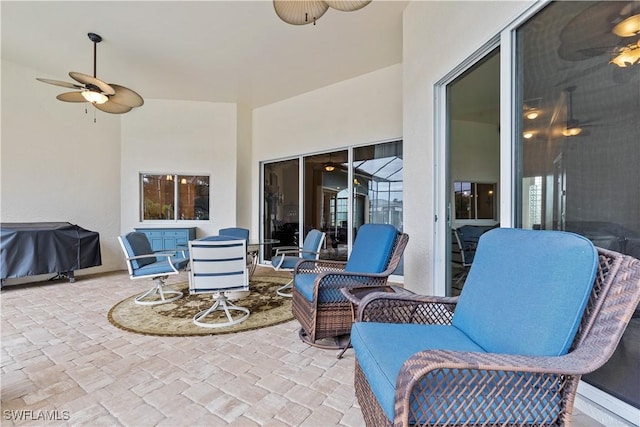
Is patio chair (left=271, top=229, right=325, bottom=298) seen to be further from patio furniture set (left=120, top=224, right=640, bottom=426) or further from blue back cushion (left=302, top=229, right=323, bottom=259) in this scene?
patio furniture set (left=120, top=224, right=640, bottom=426)

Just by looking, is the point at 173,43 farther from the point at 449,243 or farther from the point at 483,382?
the point at 483,382

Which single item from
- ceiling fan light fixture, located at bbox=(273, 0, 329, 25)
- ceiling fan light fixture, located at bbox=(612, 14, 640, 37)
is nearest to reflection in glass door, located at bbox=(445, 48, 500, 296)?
ceiling fan light fixture, located at bbox=(612, 14, 640, 37)

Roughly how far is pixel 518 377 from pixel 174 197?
6310mm

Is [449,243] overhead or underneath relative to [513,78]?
underneath

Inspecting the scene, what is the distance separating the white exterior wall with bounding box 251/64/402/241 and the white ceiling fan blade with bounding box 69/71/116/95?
309 centimetres

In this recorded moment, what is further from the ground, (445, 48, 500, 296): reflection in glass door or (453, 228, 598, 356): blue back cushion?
(445, 48, 500, 296): reflection in glass door

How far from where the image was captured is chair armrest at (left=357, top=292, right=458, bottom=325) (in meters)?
1.51

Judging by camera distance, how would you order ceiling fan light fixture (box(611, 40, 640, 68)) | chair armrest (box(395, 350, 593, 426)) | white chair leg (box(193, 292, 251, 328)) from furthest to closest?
white chair leg (box(193, 292, 251, 328)) → ceiling fan light fixture (box(611, 40, 640, 68)) → chair armrest (box(395, 350, 593, 426))

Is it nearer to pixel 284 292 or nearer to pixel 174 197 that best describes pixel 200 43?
pixel 174 197

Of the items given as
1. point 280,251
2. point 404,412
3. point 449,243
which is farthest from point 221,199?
point 404,412

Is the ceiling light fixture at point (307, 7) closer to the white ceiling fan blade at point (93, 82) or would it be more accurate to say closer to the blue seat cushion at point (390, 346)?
the blue seat cushion at point (390, 346)

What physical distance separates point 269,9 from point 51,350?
12.5 ft

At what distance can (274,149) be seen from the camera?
608 centimetres

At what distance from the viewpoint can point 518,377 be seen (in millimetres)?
937
